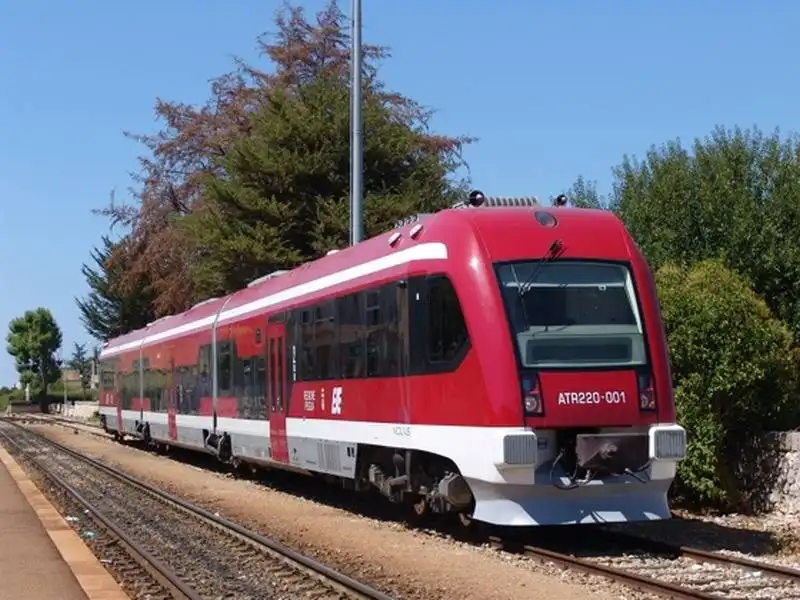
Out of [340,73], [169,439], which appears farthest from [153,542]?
[340,73]

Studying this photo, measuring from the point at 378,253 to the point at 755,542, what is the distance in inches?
209

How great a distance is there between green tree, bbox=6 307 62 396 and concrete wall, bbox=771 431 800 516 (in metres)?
118

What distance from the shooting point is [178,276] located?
4475 cm

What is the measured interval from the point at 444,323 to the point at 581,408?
5.70ft

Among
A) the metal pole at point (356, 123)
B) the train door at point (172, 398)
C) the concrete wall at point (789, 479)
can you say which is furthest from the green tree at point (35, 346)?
the concrete wall at point (789, 479)

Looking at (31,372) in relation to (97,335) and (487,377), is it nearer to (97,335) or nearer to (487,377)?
(97,335)

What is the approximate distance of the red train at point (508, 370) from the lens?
11.7 meters

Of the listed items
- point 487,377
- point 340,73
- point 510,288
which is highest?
point 340,73

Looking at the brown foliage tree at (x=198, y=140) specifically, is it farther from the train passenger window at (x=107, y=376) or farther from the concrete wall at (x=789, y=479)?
the concrete wall at (x=789, y=479)

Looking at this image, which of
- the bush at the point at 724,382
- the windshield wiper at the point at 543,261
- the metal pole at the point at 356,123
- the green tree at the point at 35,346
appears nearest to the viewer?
the windshield wiper at the point at 543,261

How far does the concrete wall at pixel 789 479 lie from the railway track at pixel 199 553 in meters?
6.34

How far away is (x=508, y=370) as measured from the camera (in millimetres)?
11656

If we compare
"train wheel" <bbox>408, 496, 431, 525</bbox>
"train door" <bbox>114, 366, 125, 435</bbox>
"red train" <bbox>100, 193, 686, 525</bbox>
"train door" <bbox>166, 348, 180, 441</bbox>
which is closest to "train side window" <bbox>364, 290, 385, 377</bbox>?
"red train" <bbox>100, 193, 686, 525</bbox>

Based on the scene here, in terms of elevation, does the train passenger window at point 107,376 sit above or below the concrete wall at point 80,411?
above
